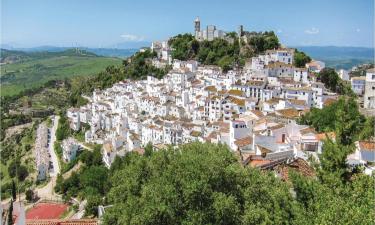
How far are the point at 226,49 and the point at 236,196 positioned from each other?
1753 inches

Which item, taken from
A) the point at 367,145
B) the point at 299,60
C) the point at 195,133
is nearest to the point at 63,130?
the point at 195,133

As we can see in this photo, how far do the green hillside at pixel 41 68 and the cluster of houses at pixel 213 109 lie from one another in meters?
58.5

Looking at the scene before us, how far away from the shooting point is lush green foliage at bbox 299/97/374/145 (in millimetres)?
12383

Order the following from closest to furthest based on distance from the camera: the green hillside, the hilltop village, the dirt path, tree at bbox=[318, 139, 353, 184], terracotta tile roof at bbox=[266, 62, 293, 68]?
tree at bbox=[318, 139, 353, 184], the hilltop village, terracotta tile roof at bbox=[266, 62, 293, 68], the dirt path, the green hillside

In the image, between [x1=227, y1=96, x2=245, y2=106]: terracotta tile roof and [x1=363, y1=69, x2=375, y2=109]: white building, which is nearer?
[x1=363, y1=69, x2=375, y2=109]: white building

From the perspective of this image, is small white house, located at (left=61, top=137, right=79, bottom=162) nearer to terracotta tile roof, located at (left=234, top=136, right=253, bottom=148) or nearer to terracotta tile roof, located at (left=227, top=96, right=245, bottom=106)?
terracotta tile roof, located at (left=227, top=96, right=245, bottom=106)

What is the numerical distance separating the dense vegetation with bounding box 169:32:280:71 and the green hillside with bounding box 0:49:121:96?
55578 millimetres

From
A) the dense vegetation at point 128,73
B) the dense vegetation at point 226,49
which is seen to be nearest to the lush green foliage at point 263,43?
the dense vegetation at point 226,49

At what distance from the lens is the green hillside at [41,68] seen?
114 m

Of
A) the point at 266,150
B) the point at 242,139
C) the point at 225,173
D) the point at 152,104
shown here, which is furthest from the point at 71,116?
the point at 225,173

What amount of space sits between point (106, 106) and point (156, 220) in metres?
41.5

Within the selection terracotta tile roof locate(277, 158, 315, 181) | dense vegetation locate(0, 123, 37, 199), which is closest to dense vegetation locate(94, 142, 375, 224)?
terracotta tile roof locate(277, 158, 315, 181)

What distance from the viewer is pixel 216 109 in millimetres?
37094

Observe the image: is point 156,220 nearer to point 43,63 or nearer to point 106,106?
point 106,106
